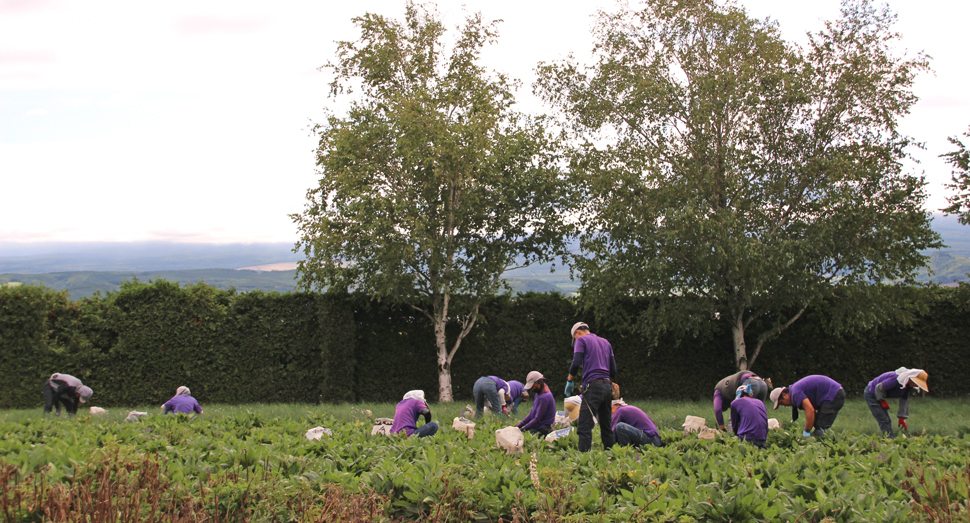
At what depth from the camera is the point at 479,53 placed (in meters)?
18.0

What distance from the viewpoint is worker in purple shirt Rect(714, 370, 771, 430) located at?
901 centimetres

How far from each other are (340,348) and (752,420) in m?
11.3

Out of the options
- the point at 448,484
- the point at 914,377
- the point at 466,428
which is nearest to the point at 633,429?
the point at 466,428

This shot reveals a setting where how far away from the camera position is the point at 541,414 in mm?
9852

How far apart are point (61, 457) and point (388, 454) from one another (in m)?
2.87

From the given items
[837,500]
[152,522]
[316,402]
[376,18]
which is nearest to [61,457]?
[152,522]

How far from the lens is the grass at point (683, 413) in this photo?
436 inches

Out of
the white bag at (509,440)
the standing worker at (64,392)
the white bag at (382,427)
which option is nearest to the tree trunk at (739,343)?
the white bag at (382,427)

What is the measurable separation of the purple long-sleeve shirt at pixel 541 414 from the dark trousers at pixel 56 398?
31.7ft

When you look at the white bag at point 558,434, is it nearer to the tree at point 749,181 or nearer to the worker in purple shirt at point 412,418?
the worker in purple shirt at point 412,418

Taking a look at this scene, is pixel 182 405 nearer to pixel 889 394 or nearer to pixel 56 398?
pixel 56 398

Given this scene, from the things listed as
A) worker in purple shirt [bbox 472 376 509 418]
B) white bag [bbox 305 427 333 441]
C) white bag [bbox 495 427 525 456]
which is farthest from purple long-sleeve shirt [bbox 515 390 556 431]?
white bag [bbox 305 427 333 441]

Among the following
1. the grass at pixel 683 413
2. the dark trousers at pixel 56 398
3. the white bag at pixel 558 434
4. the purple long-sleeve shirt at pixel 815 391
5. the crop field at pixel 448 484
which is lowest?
the grass at pixel 683 413

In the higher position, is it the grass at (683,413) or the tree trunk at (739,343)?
the tree trunk at (739,343)
